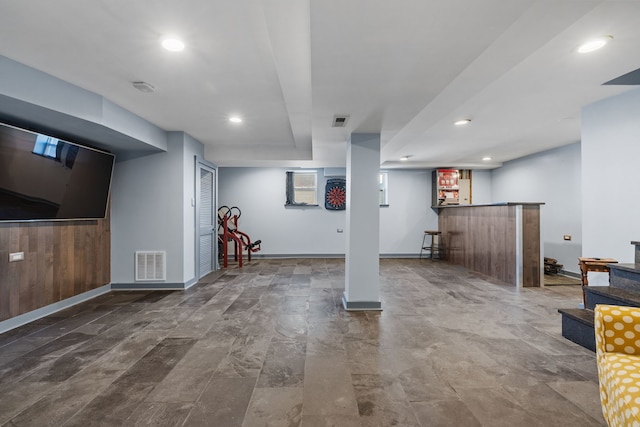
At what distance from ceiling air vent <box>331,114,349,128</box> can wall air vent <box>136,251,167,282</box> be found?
348 cm

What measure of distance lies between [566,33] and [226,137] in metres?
4.65

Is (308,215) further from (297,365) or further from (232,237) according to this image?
(297,365)

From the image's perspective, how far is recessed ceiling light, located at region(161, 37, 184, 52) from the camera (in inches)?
85.1

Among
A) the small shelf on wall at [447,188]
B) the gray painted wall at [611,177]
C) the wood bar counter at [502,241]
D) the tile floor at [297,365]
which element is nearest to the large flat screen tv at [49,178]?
the tile floor at [297,365]

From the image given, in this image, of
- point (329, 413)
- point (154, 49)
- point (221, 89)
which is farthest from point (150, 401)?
point (221, 89)

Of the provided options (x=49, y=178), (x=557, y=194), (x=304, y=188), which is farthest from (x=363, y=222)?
(x=557, y=194)

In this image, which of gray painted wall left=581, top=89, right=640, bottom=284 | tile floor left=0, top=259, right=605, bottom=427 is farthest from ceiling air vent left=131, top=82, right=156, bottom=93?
gray painted wall left=581, top=89, right=640, bottom=284

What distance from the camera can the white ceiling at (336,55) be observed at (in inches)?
63.8

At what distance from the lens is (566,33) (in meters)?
2.05

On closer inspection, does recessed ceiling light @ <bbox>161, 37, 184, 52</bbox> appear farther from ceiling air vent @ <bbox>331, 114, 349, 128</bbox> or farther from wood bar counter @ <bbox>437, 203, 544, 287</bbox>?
wood bar counter @ <bbox>437, 203, 544, 287</bbox>

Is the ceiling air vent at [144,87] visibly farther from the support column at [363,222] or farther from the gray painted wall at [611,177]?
the gray painted wall at [611,177]

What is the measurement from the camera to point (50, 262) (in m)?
3.57

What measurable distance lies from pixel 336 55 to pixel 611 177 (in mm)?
3552

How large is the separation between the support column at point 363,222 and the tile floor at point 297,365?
0.99 ft
